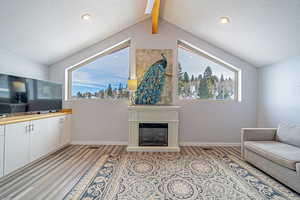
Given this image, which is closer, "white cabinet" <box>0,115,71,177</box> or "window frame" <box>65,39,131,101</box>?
"white cabinet" <box>0,115,71,177</box>

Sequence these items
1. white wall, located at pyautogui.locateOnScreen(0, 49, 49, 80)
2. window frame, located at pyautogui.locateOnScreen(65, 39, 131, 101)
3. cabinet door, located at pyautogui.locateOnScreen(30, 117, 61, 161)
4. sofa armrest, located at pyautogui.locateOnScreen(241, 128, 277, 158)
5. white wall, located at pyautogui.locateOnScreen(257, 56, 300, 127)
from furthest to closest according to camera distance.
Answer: window frame, located at pyautogui.locateOnScreen(65, 39, 131, 101) → white wall, located at pyautogui.locateOnScreen(257, 56, 300, 127) → sofa armrest, located at pyautogui.locateOnScreen(241, 128, 277, 158) → white wall, located at pyautogui.locateOnScreen(0, 49, 49, 80) → cabinet door, located at pyautogui.locateOnScreen(30, 117, 61, 161)

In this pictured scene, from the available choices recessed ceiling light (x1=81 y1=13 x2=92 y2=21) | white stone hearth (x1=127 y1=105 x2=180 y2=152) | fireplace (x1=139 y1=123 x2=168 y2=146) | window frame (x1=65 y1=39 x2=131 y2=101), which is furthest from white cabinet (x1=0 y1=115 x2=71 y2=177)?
recessed ceiling light (x1=81 y1=13 x2=92 y2=21)

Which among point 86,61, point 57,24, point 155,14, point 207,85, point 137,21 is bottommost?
point 207,85

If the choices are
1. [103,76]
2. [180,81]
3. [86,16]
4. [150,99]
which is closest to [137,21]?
[86,16]

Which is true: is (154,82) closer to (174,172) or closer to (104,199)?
(174,172)

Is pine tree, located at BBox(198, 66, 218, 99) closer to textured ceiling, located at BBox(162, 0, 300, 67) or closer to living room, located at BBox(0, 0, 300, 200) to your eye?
living room, located at BBox(0, 0, 300, 200)

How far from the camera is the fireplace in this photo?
161 inches

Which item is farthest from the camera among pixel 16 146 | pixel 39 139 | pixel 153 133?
pixel 153 133

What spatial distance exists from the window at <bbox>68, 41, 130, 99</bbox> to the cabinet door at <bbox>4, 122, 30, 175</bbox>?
2.00 meters

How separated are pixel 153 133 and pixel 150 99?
2.94 ft

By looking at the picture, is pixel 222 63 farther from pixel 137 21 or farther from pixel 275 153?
pixel 275 153

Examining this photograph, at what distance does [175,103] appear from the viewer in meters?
4.50

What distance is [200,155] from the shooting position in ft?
12.0

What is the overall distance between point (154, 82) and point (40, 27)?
2667 millimetres
